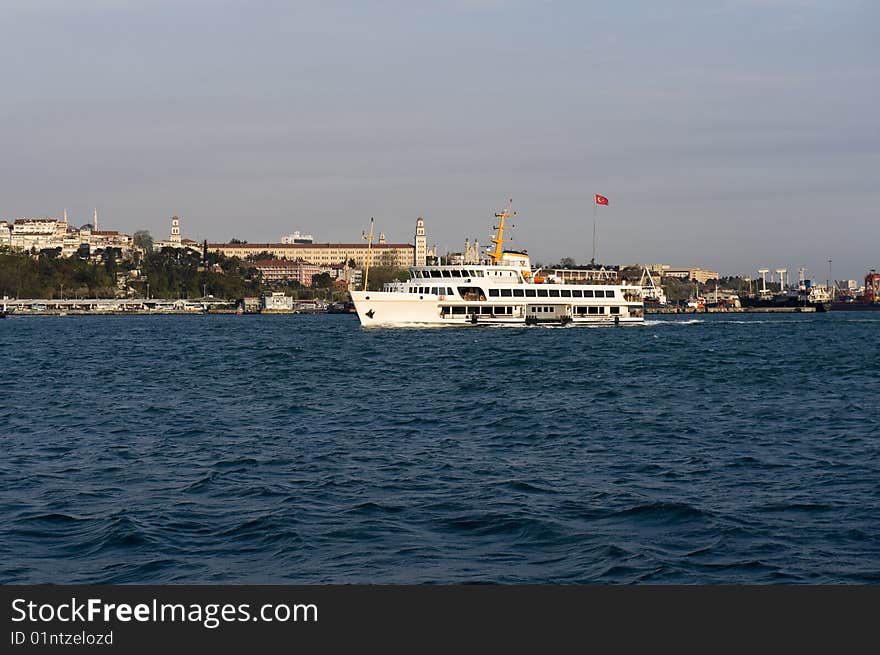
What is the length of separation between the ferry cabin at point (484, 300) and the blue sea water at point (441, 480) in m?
47.2

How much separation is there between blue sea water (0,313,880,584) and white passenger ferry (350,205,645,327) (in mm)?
47212

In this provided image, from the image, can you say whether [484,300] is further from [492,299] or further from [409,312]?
[409,312]

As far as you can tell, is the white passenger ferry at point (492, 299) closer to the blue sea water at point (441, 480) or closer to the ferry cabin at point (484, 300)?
the ferry cabin at point (484, 300)

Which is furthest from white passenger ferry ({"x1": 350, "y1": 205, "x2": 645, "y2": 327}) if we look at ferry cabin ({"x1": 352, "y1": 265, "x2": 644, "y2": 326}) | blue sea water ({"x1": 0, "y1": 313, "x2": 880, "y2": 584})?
blue sea water ({"x1": 0, "y1": 313, "x2": 880, "y2": 584})

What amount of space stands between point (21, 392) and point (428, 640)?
3503 centimetres

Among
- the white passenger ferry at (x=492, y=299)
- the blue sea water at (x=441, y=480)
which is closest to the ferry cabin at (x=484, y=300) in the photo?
the white passenger ferry at (x=492, y=299)

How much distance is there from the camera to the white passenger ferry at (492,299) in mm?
92062

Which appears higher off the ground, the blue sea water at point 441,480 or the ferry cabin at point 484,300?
the ferry cabin at point 484,300

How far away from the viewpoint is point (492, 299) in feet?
314

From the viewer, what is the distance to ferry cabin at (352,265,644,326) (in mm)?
92000

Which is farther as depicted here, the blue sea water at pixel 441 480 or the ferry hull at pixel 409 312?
the ferry hull at pixel 409 312

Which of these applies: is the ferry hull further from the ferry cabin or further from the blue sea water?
the blue sea water

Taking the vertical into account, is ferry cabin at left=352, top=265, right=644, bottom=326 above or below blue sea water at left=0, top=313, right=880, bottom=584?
above

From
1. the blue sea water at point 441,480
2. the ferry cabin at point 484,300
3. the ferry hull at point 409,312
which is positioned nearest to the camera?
the blue sea water at point 441,480
